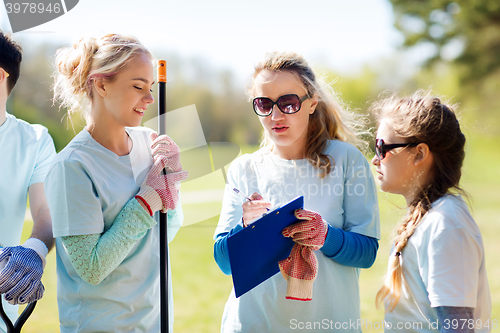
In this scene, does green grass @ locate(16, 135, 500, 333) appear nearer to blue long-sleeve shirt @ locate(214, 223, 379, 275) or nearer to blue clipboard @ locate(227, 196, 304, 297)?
blue long-sleeve shirt @ locate(214, 223, 379, 275)

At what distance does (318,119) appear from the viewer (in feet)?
6.63

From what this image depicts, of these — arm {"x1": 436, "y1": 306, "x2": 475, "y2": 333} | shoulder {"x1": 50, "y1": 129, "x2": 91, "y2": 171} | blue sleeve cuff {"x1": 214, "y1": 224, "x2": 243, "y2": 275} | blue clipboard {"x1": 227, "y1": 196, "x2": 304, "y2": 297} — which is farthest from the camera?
blue sleeve cuff {"x1": 214, "y1": 224, "x2": 243, "y2": 275}

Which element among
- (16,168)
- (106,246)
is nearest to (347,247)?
(106,246)

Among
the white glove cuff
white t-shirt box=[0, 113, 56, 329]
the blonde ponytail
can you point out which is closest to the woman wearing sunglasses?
the blonde ponytail

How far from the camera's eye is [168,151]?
184cm

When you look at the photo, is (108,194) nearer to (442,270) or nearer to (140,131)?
(140,131)

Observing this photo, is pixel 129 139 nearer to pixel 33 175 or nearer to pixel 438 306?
pixel 33 175

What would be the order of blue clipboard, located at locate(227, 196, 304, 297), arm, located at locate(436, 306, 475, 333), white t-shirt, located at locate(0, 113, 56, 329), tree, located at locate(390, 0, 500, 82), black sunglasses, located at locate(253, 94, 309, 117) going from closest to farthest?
arm, located at locate(436, 306, 475, 333) < blue clipboard, located at locate(227, 196, 304, 297) < black sunglasses, located at locate(253, 94, 309, 117) < white t-shirt, located at locate(0, 113, 56, 329) < tree, located at locate(390, 0, 500, 82)

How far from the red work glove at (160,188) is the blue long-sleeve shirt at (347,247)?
28cm

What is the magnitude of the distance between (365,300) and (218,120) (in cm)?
1641

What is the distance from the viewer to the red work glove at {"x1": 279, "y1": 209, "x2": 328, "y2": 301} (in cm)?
161

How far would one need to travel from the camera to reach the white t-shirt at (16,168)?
1.98 meters

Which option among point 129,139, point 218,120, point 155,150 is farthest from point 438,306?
point 218,120

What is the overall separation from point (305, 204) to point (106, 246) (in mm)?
814
